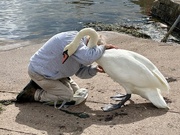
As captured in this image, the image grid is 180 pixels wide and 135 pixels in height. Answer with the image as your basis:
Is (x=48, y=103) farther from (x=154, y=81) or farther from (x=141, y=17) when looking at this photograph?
(x=141, y=17)

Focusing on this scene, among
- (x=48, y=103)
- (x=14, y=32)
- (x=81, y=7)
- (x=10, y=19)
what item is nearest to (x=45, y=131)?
(x=48, y=103)

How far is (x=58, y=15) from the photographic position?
14.3 meters

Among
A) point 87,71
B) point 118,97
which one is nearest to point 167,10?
point 118,97

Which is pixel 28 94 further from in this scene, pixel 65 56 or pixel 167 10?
pixel 167 10

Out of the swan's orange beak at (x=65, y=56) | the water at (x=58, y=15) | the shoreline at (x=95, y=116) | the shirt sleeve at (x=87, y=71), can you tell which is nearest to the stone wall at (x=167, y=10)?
the water at (x=58, y=15)

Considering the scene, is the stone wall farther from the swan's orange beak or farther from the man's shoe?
the swan's orange beak

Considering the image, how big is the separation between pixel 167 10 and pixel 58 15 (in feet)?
13.1

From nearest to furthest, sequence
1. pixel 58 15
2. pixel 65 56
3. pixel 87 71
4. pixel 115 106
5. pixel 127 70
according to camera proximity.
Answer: pixel 65 56 → pixel 127 70 → pixel 115 106 → pixel 87 71 → pixel 58 15

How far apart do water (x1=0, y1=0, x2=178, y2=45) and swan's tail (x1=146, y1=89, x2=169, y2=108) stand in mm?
6443

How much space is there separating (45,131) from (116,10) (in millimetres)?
11718

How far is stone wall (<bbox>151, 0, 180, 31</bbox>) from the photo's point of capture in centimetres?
1360

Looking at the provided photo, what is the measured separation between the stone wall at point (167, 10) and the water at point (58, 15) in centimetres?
44

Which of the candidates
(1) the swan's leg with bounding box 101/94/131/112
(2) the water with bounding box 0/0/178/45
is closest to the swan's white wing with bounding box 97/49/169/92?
(1) the swan's leg with bounding box 101/94/131/112

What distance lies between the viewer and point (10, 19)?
43.7ft
